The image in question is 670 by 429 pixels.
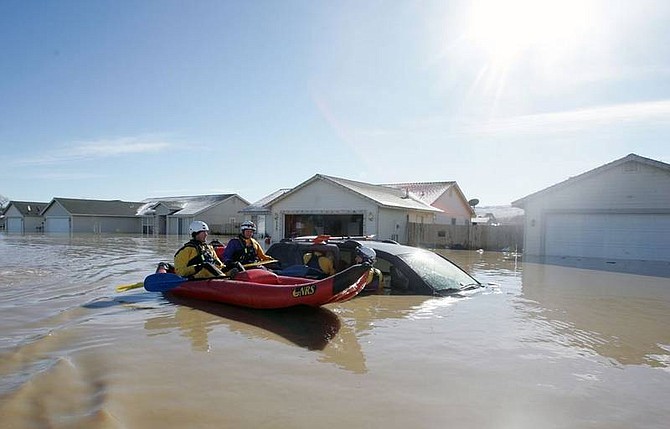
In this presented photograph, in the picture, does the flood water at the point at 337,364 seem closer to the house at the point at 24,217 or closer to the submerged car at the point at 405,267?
the submerged car at the point at 405,267

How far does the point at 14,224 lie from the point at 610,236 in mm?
71703

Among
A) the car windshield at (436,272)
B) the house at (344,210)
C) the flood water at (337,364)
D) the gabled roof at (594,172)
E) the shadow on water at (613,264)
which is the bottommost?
the flood water at (337,364)

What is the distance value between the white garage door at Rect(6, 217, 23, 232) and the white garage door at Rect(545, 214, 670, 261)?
66370mm

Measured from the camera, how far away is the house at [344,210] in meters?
28.7

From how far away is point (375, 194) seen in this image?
30969mm

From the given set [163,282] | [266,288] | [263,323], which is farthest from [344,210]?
[263,323]

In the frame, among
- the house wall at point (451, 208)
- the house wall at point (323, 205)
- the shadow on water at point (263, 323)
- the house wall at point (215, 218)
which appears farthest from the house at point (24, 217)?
the shadow on water at point (263, 323)

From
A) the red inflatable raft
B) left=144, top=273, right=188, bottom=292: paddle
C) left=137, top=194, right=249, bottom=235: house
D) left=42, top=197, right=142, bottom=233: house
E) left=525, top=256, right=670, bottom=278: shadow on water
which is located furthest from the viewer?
left=42, top=197, right=142, bottom=233: house

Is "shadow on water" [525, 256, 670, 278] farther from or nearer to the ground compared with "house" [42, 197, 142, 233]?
nearer to the ground

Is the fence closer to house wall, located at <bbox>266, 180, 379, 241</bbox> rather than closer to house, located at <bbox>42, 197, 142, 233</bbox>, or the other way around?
house wall, located at <bbox>266, 180, 379, 241</bbox>

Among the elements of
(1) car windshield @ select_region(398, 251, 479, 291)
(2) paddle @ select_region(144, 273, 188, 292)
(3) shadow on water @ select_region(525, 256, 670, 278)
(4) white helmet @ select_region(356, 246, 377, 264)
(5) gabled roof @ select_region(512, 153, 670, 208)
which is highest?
(5) gabled roof @ select_region(512, 153, 670, 208)

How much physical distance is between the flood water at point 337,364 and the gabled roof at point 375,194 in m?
19.5

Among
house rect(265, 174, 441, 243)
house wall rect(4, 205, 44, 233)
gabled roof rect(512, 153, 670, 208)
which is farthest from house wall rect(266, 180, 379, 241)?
house wall rect(4, 205, 44, 233)

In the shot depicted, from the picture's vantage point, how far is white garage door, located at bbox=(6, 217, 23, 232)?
6475cm
